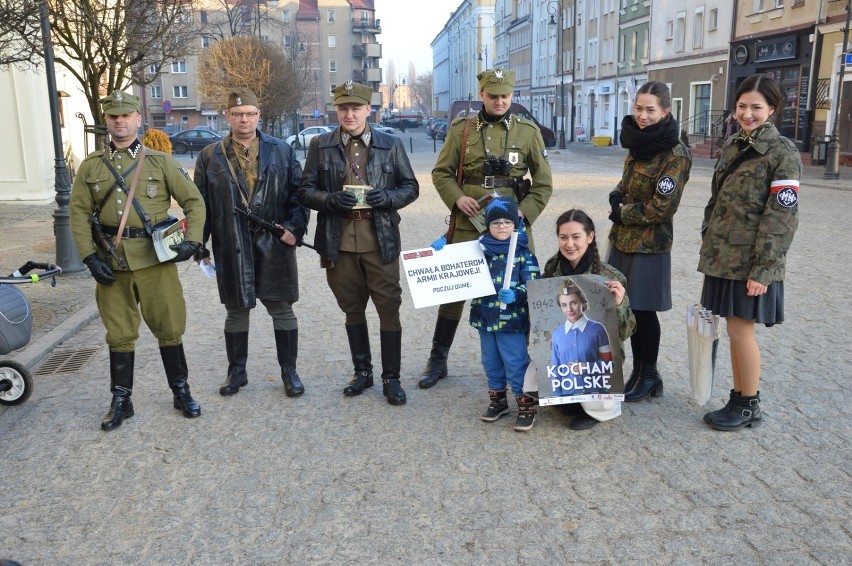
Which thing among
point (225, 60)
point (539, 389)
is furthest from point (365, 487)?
point (225, 60)

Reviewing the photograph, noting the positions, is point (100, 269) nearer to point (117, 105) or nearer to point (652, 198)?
point (117, 105)

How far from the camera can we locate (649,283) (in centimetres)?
502

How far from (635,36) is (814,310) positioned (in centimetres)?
4362

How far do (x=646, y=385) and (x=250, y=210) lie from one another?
2835 mm

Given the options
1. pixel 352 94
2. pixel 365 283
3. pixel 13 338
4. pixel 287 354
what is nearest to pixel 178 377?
pixel 287 354

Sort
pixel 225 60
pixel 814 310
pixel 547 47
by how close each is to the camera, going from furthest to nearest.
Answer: pixel 547 47 → pixel 225 60 → pixel 814 310

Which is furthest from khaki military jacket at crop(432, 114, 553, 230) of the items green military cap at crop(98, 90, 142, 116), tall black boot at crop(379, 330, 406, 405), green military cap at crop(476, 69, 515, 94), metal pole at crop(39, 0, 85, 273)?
metal pole at crop(39, 0, 85, 273)

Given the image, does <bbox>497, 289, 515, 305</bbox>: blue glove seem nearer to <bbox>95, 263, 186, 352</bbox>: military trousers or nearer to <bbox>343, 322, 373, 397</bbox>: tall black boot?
<bbox>343, 322, 373, 397</bbox>: tall black boot

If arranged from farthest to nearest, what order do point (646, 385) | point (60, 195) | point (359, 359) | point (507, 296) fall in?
point (60, 195) < point (359, 359) < point (646, 385) < point (507, 296)

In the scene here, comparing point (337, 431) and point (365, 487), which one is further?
point (337, 431)

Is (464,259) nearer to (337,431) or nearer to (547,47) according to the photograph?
(337,431)

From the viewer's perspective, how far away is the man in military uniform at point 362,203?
5.20m

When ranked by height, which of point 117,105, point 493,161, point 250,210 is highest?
point 117,105

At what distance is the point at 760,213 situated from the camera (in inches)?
174
